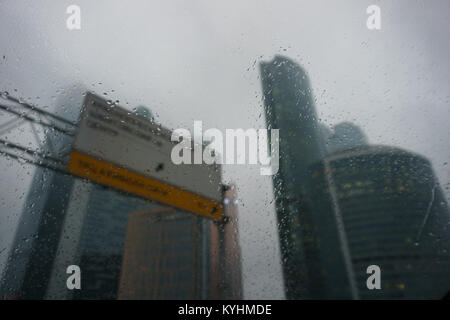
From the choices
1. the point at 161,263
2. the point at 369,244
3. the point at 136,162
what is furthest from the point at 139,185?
the point at 161,263

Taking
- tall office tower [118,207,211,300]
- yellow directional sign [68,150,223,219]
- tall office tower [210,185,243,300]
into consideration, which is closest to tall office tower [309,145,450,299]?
tall office tower [118,207,211,300]

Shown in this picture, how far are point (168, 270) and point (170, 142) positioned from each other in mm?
74538

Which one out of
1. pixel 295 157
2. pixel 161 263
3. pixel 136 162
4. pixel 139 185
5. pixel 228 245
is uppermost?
pixel 295 157

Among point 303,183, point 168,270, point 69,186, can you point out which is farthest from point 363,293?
point 69,186

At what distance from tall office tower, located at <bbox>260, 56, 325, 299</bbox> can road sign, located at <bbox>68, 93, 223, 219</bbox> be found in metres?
2.21

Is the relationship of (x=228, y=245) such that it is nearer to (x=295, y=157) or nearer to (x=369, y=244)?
(x=295, y=157)

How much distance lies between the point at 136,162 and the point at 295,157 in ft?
169

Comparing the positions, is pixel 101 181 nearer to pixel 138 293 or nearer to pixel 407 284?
pixel 407 284

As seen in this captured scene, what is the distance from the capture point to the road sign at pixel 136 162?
4020 millimetres

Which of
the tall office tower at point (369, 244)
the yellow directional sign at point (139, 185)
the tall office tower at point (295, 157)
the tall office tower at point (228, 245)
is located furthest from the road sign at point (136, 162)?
the tall office tower at point (369, 244)

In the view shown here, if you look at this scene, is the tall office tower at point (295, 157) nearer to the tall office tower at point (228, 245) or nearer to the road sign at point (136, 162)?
the tall office tower at point (228, 245)

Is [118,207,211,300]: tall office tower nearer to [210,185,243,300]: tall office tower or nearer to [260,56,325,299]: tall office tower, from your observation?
[260,56,325,299]: tall office tower

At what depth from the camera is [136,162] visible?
446 centimetres

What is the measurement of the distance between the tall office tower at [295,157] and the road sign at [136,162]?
2212mm
